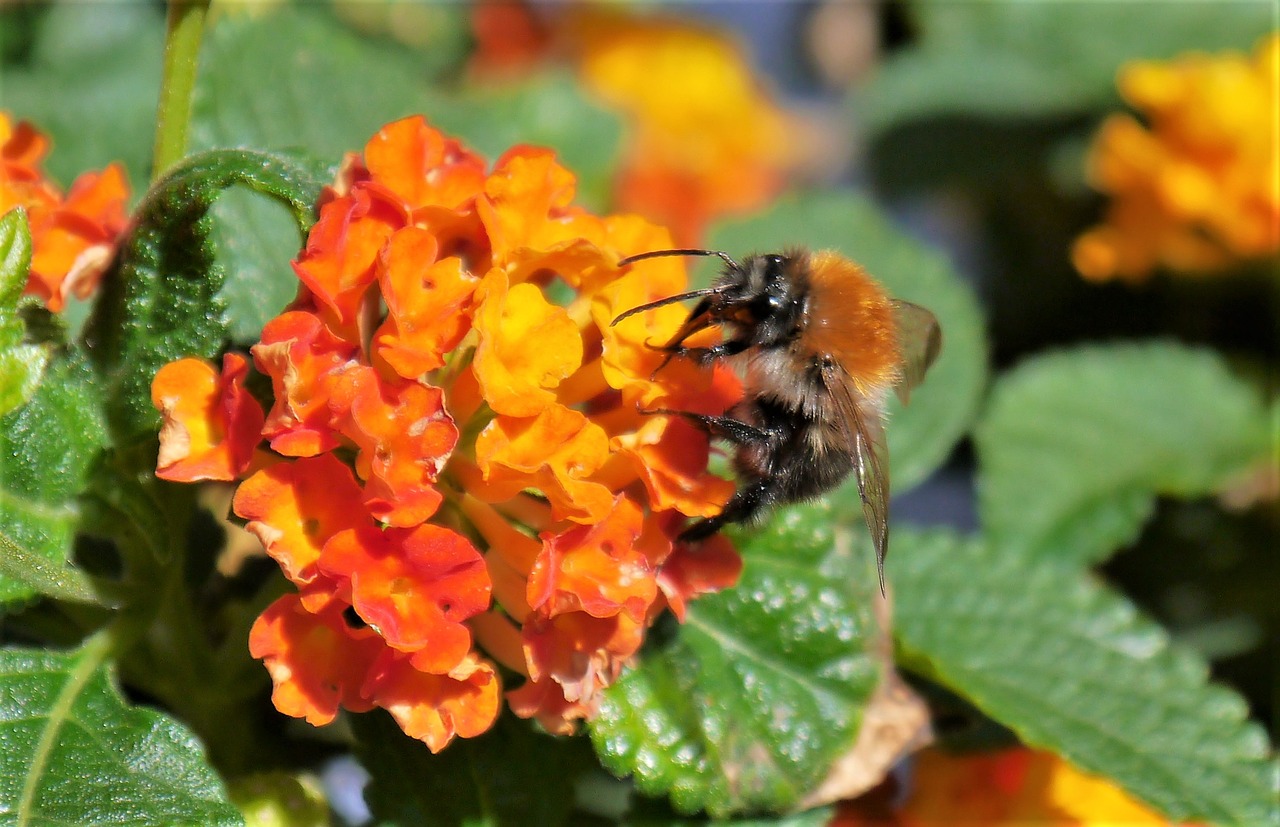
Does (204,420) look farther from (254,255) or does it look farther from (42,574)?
(254,255)

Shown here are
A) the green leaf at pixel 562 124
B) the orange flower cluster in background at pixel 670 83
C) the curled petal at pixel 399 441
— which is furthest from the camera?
the orange flower cluster in background at pixel 670 83

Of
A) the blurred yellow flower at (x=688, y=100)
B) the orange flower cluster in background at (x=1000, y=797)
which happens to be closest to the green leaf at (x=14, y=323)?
the orange flower cluster in background at (x=1000, y=797)

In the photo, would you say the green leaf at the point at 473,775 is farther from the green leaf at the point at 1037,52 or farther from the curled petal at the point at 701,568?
the green leaf at the point at 1037,52

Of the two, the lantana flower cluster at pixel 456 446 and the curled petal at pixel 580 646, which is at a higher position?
the lantana flower cluster at pixel 456 446

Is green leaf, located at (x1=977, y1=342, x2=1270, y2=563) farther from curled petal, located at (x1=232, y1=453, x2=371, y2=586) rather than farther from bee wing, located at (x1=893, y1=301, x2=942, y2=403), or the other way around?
curled petal, located at (x1=232, y1=453, x2=371, y2=586)

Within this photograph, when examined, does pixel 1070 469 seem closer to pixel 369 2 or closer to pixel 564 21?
pixel 369 2

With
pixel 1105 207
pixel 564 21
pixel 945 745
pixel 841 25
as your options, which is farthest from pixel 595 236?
pixel 841 25


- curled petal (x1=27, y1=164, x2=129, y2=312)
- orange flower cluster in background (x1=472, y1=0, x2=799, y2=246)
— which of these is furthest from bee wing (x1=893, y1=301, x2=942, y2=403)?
orange flower cluster in background (x1=472, y1=0, x2=799, y2=246)
